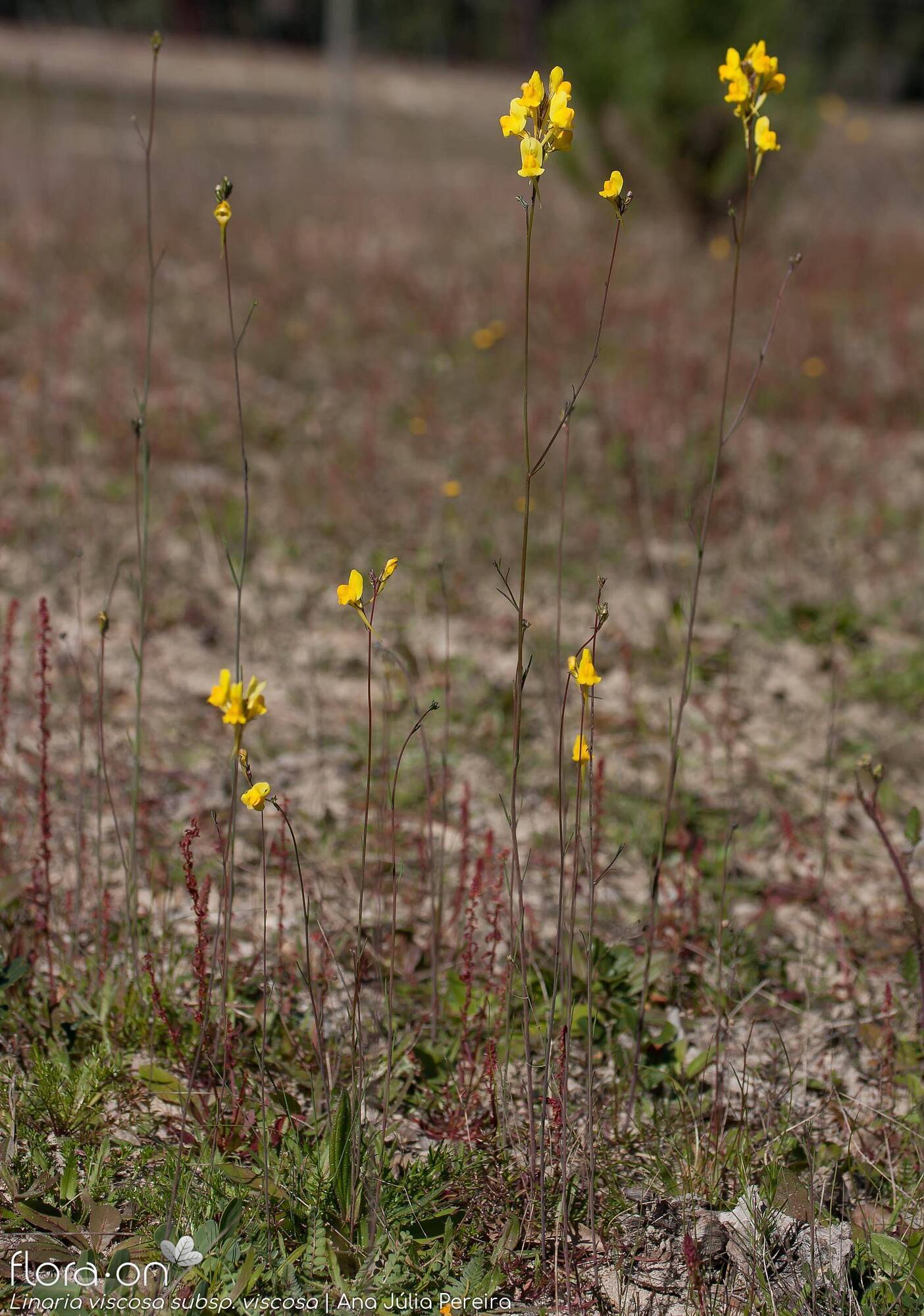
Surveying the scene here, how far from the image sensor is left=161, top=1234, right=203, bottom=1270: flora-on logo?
1.31 m

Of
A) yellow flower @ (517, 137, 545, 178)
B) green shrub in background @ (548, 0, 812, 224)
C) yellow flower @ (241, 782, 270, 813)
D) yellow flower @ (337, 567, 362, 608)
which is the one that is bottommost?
yellow flower @ (241, 782, 270, 813)

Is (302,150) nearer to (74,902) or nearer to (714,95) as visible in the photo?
(714,95)

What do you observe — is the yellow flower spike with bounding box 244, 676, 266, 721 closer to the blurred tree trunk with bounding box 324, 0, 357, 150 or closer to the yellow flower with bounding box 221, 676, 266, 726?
the yellow flower with bounding box 221, 676, 266, 726

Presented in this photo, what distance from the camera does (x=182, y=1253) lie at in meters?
1.33

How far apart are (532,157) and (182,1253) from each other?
1.36 metres

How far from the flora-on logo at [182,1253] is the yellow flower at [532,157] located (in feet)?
4.31

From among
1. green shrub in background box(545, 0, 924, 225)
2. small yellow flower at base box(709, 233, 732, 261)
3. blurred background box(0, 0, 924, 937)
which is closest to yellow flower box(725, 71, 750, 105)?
blurred background box(0, 0, 924, 937)

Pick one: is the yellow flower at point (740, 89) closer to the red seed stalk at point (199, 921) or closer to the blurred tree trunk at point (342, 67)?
the red seed stalk at point (199, 921)

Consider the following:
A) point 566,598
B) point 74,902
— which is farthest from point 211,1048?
point 566,598

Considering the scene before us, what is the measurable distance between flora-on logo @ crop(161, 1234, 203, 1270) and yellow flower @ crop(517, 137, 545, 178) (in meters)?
1.31

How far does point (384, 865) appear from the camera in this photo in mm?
2332

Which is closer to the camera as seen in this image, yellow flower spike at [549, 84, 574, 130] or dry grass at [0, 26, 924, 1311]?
yellow flower spike at [549, 84, 574, 130]

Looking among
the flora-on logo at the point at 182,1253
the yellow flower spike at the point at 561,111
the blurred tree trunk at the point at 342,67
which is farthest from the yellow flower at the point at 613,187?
the blurred tree trunk at the point at 342,67

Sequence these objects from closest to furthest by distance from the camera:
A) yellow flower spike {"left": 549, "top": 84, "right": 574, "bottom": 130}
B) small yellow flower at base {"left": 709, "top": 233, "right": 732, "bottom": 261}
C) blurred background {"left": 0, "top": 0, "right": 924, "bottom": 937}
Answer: yellow flower spike {"left": 549, "top": 84, "right": 574, "bottom": 130}
blurred background {"left": 0, "top": 0, "right": 924, "bottom": 937}
small yellow flower at base {"left": 709, "top": 233, "right": 732, "bottom": 261}
